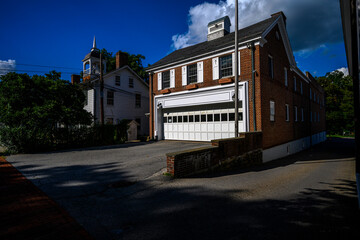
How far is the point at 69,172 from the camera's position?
24.3 feet

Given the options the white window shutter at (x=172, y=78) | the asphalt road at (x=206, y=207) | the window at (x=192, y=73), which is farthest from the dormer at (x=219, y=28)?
the asphalt road at (x=206, y=207)

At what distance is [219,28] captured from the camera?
17641 mm

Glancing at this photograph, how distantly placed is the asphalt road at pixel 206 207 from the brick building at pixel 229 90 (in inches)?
282

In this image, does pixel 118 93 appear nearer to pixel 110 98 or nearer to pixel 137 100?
pixel 110 98

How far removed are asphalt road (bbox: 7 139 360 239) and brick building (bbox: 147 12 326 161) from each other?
7.16 m

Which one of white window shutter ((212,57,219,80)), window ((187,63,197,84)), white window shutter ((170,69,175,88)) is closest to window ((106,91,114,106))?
white window shutter ((170,69,175,88))

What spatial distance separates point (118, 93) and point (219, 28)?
14615 mm

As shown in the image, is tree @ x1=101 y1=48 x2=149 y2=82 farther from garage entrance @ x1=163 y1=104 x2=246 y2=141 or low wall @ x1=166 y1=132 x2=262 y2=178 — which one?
low wall @ x1=166 y1=132 x2=262 y2=178

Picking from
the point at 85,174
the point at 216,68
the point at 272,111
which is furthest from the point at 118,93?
the point at 85,174

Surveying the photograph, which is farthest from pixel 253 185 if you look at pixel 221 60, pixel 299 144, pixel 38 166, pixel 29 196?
pixel 299 144

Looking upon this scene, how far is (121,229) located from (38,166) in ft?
23.6

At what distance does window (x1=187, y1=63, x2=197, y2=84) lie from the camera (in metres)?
15.7

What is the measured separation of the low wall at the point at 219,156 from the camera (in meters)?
6.75

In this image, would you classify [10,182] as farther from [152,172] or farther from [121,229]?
[121,229]
